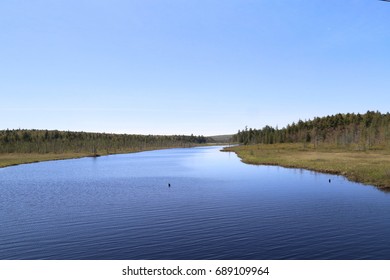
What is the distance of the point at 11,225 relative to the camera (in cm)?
2689

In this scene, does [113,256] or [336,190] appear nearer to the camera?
[113,256]

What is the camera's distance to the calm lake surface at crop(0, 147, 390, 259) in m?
20.2

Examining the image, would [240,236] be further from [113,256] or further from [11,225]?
[11,225]

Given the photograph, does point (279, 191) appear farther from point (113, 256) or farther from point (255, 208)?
point (113, 256)

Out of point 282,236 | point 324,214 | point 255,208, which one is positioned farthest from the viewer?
point 255,208

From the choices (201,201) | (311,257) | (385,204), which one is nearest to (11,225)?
(201,201)

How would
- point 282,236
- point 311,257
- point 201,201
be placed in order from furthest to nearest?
point 201,201 → point 282,236 → point 311,257

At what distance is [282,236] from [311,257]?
3.96m

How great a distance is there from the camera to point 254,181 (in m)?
51.7

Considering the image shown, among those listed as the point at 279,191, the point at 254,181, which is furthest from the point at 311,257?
the point at 254,181

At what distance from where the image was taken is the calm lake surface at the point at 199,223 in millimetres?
20234

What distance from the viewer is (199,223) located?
26844 millimetres

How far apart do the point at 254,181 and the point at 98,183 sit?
25649mm

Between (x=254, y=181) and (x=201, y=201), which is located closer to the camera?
(x=201, y=201)
